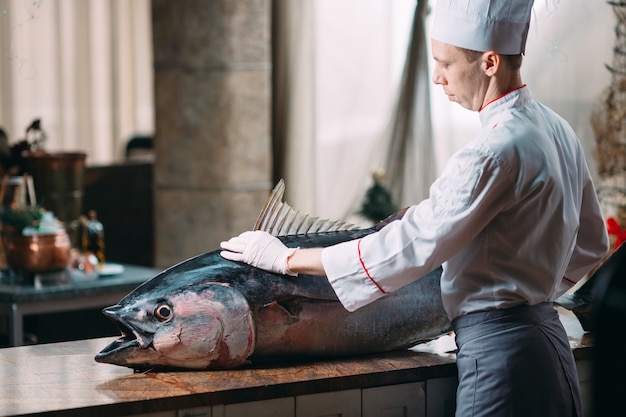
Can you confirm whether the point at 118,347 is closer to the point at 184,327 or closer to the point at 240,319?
the point at 184,327

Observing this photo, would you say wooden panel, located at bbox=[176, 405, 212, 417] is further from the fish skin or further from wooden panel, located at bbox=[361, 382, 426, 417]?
wooden panel, located at bbox=[361, 382, 426, 417]

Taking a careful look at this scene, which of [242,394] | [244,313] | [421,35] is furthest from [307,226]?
[421,35]

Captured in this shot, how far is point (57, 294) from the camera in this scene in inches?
163

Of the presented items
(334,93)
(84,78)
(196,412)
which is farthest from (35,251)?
(84,78)

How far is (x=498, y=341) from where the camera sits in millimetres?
2145

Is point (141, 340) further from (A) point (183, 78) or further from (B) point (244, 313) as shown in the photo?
(A) point (183, 78)

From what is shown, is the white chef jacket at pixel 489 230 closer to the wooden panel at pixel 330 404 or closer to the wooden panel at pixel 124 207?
the wooden panel at pixel 330 404

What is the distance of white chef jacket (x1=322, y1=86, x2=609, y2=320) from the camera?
2051mm

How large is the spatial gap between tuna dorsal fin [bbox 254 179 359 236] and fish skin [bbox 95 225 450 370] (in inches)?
1.4

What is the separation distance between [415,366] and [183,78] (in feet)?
11.4

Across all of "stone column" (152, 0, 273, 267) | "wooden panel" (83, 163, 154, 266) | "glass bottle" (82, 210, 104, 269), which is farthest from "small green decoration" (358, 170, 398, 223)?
"glass bottle" (82, 210, 104, 269)

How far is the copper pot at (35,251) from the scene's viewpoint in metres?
4.21

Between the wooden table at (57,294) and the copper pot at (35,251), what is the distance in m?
0.05

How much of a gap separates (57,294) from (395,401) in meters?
2.25
